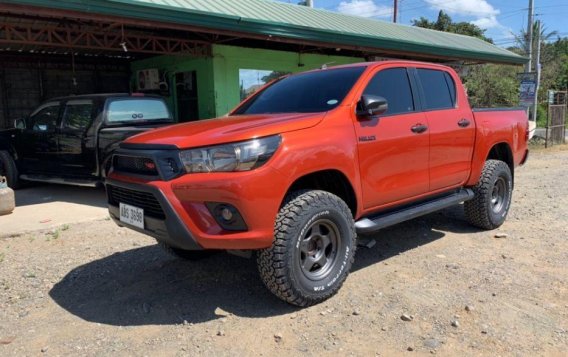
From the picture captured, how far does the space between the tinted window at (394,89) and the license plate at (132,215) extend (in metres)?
2.23

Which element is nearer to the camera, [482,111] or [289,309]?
[289,309]

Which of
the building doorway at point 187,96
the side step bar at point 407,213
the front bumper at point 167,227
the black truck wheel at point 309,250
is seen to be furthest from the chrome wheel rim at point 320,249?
the building doorway at point 187,96

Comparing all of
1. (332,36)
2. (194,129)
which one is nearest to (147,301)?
(194,129)

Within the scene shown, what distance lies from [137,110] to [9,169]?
9.47 feet

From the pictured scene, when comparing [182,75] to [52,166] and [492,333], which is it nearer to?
[52,166]

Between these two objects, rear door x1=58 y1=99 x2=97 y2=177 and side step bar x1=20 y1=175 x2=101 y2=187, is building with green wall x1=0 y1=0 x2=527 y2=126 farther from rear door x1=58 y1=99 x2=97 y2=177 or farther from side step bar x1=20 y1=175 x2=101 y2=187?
side step bar x1=20 y1=175 x2=101 y2=187

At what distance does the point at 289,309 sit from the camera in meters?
Answer: 3.85

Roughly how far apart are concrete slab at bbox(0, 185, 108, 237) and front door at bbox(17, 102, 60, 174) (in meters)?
0.51

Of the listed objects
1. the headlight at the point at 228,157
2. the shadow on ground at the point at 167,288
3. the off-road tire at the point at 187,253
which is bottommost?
the shadow on ground at the point at 167,288

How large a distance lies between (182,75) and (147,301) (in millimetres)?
10826

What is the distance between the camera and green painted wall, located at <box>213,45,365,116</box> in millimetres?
12656

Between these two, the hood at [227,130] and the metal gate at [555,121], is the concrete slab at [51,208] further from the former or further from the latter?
the metal gate at [555,121]

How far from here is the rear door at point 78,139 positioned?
26.3 ft

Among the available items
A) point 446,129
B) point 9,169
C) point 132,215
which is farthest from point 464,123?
point 9,169
